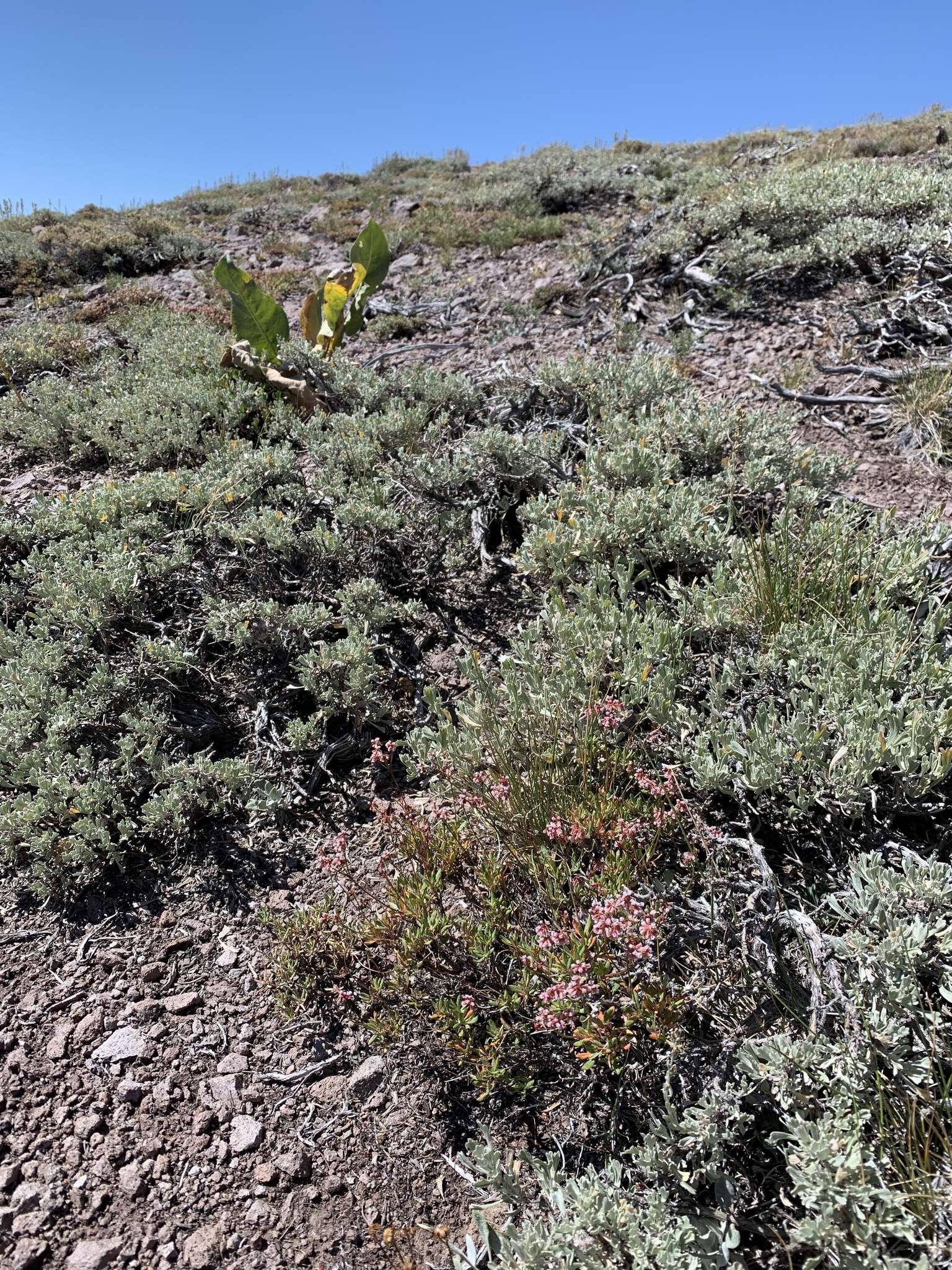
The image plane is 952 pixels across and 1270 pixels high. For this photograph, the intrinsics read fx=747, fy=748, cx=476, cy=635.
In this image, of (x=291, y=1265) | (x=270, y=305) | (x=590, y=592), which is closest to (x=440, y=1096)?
(x=291, y=1265)

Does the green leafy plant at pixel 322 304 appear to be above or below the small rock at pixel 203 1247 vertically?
above

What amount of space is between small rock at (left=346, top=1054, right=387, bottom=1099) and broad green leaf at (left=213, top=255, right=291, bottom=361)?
5.27 meters

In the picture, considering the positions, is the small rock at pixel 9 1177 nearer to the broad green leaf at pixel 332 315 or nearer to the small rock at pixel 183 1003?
the small rock at pixel 183 1003

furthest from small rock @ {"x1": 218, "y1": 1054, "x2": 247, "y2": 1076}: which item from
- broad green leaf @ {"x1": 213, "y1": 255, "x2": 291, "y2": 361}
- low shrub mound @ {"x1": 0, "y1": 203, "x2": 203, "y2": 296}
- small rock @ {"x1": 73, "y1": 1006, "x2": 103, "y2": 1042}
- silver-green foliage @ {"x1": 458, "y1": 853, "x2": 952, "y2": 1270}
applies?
low shrub mound @ {"x1": 0, "y1": 203, "x2": 203, "y2": 296}

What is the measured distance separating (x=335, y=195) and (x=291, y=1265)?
18620 millimetres

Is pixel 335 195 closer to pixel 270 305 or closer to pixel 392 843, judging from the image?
pixel 270 305

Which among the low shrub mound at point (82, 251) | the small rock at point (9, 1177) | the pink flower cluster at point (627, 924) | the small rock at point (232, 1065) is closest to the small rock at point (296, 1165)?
the small rock at point (232, 1065)

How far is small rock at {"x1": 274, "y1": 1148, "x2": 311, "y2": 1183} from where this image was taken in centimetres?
226

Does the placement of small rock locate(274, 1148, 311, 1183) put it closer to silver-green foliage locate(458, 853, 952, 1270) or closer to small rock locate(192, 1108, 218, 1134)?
small rock locate(192, 1108, 218, 1134)

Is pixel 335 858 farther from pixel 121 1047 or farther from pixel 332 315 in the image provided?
pixel 332 315

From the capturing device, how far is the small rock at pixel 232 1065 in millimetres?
2531

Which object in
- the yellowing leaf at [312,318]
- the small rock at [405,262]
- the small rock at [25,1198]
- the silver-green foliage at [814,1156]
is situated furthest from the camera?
the small rock at [405,262]

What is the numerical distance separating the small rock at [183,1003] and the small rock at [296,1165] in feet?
2.12

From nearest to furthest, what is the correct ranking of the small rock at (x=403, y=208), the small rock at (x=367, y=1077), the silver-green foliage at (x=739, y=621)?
the small rock at (x=367, y=1077)
the silver-green foliage at (x=739, y=621)
the small rock at (x=403, y=208)
